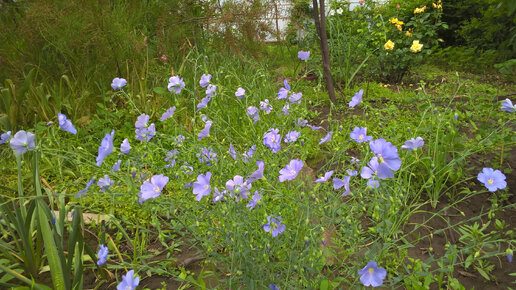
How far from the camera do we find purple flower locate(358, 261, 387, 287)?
1.02 meters

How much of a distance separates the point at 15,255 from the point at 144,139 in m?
0.71

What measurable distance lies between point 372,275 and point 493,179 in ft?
1.86

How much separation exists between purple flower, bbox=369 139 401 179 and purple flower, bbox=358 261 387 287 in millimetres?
243

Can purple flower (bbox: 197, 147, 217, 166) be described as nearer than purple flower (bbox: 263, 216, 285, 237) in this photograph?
No

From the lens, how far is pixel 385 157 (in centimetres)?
105

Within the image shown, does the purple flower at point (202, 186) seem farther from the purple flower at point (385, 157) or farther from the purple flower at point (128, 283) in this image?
the purple flower at point (385, 157)

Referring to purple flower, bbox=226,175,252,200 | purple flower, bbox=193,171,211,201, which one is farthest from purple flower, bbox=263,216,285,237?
purple flower, bbox=193,171,211,201

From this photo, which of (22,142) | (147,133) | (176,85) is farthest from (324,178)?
(22,142)

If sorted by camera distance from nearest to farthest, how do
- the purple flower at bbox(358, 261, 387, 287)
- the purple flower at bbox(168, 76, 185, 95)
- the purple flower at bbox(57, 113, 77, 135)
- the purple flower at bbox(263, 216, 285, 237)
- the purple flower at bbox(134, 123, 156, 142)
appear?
1. the purple flower at bbox(358, 261, 387, 287)
2. the purple flower at bbox(263, 216, 285, 237)
3. the purple flower at bbox(57, 113, 77, 135)
4. the purple flower at bbox(134, 123, 156, 142)
5. the purple flower at bbox(168, 76, 185, 95)

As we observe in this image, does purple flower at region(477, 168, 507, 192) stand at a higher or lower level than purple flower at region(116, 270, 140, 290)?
higher

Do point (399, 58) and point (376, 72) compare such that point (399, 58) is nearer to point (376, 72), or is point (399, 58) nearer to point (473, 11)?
point (376, 72)

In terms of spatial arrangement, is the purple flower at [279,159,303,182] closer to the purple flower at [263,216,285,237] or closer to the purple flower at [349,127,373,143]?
the purple flower at [263,216,285,237]

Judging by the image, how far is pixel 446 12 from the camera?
5.35m

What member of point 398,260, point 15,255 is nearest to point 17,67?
point 15,255
